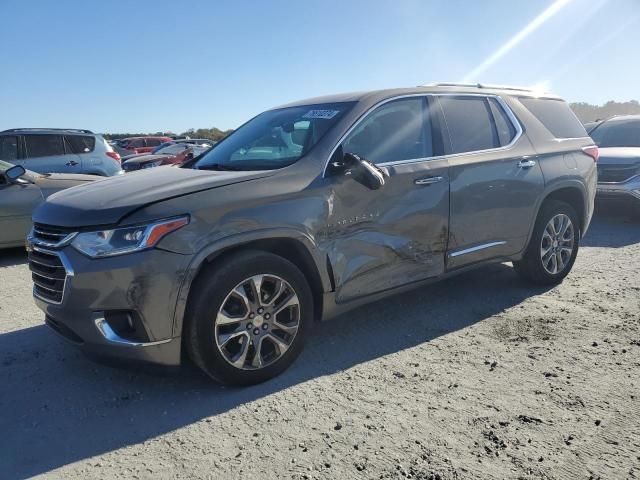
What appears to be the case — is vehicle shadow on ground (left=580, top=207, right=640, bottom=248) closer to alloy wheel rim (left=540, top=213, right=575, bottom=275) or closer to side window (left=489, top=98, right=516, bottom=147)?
alloy wheel rim (left=540, top=213, right=575, bottom=275)

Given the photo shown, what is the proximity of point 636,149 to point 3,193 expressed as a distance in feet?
32.0

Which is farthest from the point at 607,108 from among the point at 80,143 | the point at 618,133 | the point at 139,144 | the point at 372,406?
the point at 372,406

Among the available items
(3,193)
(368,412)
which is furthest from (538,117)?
(3,193)

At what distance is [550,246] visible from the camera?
5.09m

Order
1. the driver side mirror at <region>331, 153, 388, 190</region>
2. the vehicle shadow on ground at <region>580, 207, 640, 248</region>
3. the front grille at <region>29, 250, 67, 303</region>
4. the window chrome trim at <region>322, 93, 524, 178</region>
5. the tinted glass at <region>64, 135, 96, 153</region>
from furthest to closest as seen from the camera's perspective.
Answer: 1. the tinted glass at <region>64, 135, 96, 153</region>
2. the vehicle shadow on ground at <region>580, 207, 640, 248</region>
3. the window chrome trim at <region>322, 93, 524, 178</region>
4. the driver side mirror at <region>331, 153, 388, 190</region>
5. the front grille at <region>29, 250, 67, 303</region>

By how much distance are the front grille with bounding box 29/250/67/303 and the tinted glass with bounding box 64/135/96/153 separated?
7.70m

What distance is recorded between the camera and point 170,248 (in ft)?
9.53

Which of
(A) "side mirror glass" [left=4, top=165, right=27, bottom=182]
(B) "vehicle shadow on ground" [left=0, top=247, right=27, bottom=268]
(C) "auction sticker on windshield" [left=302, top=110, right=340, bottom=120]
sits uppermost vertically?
(C) "auction sticker on windshield" [left=302, top=110, right=340, bottom=120]

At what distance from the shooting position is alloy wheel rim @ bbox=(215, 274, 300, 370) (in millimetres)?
3164

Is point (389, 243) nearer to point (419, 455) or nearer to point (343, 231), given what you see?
point (343, 231)

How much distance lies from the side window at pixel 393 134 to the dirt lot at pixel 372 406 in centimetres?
139

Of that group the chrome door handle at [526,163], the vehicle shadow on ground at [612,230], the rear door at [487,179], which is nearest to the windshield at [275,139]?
the rear door at [487,179]

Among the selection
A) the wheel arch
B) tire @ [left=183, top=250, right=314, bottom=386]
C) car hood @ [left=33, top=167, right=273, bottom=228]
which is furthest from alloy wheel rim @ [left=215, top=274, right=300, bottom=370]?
the wheel arch

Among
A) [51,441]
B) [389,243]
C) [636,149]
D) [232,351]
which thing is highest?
[636,149]
